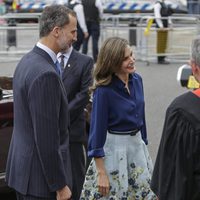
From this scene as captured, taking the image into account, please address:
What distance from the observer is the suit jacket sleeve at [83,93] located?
526 cm

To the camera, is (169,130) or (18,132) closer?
(169,130)

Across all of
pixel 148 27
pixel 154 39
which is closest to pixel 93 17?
pixel 148 27

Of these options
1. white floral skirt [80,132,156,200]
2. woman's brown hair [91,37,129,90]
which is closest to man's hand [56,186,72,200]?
white floral skirt [80,132,156,200]

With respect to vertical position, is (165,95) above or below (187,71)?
below

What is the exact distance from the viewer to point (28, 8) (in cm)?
3356

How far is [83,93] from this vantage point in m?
5.29

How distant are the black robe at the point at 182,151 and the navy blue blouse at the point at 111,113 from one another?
1.30 meters

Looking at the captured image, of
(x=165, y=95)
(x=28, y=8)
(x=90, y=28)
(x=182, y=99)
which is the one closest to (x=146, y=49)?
(x=90, y=28)

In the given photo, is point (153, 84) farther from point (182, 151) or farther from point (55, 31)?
point (182, 151)

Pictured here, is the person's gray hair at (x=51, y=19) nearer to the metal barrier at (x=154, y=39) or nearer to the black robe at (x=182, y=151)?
the black robe at (x=182, y=151)

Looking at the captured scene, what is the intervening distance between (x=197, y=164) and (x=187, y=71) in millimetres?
2762

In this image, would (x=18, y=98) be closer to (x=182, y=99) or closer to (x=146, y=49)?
(x=182, y=99)

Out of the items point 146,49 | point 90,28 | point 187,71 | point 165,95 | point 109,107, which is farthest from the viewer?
point 146,49

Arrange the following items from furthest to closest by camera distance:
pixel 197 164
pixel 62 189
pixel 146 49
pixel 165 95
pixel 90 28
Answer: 1. pixel 146 49
2. pixel 90 28
3. pixel 165 95
4. pixel 62 189
5. pixel 197 164
